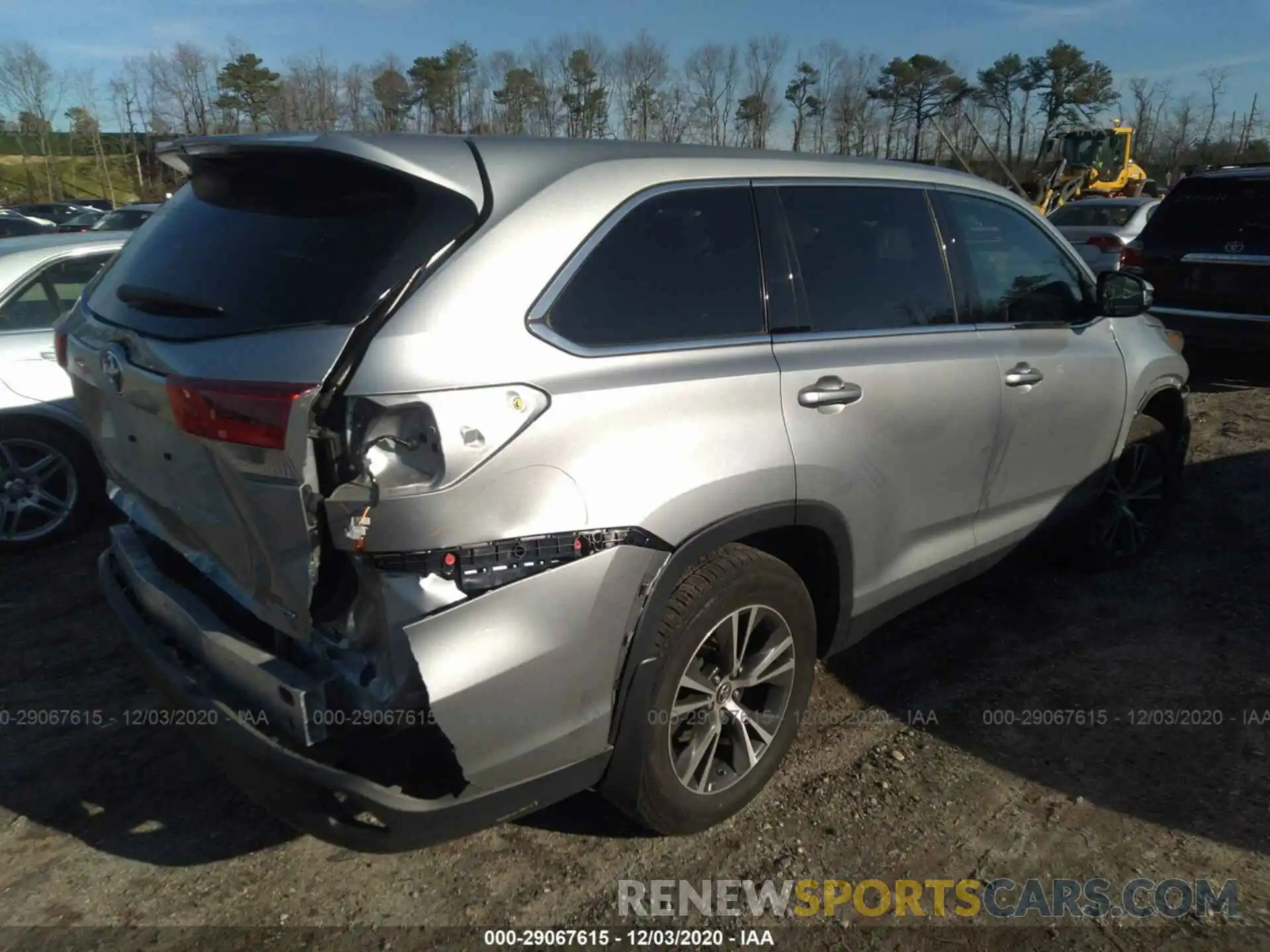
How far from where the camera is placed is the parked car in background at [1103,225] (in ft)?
41.0

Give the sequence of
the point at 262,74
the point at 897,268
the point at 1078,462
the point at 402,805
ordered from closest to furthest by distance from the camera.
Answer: the point at 402,805, the point at 897,268, the point at 1078,462, the point at 262,74

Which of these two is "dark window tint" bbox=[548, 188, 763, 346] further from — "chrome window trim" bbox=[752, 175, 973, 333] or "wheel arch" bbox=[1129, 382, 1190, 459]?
"wheel arch" bbox=[1129, 382, 1190, 459]

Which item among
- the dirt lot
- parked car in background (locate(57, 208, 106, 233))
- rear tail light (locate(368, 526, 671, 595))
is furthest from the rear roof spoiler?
parked car in background (locate(57, 208, 106, 233))

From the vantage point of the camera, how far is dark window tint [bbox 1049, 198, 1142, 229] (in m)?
14.5

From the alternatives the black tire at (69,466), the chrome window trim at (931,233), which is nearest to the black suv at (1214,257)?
the chrome window trim at (931,233)

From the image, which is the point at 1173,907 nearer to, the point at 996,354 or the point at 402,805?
the point at 996,354

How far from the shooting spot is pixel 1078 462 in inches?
165

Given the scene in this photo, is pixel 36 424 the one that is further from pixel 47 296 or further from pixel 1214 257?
pixel 1214 257

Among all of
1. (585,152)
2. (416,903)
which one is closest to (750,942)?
(416,903)

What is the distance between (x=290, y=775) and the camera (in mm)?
2203

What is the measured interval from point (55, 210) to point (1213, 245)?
106 feet

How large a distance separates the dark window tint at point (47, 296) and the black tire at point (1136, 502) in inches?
209

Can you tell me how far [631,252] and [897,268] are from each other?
126cm

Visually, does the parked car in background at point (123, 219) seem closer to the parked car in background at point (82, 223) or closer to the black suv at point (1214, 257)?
the parked car in background at point (82, 223)
